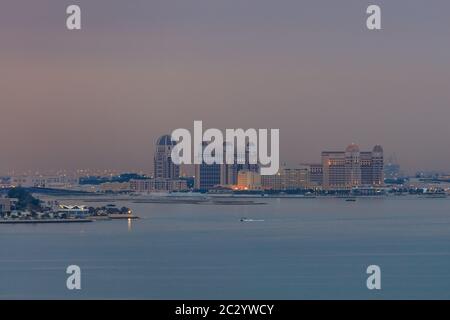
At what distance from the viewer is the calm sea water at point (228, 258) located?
13.2 metres

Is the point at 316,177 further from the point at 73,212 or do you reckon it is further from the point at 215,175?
the point at 73,212

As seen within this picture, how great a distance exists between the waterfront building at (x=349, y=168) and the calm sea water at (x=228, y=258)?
25618mm

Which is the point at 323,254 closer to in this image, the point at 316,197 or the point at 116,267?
the point at 116,267

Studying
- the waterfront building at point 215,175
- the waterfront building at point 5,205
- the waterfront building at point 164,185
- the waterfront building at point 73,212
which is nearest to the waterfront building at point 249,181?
the waterfront building at point 215,175

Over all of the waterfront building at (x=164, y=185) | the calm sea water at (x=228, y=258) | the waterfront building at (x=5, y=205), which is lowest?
the calm sea water at (x=228, y=258)

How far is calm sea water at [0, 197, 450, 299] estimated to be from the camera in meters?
13.2

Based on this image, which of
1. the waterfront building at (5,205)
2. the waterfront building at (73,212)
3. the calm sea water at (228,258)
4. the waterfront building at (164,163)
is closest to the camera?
the calm sea water at (228,258)

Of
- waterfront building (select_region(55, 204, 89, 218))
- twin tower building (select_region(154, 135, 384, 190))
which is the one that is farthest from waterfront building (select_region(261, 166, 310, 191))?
waterfront building (select_region(55, 204, 89, 218))

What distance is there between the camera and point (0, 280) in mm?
14617

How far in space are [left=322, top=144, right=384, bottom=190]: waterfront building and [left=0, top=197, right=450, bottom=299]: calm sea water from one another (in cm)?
2562

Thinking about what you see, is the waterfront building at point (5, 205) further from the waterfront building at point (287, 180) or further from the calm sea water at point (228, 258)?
the waterfront building at point (287, 180)

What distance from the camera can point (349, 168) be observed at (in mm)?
56344
